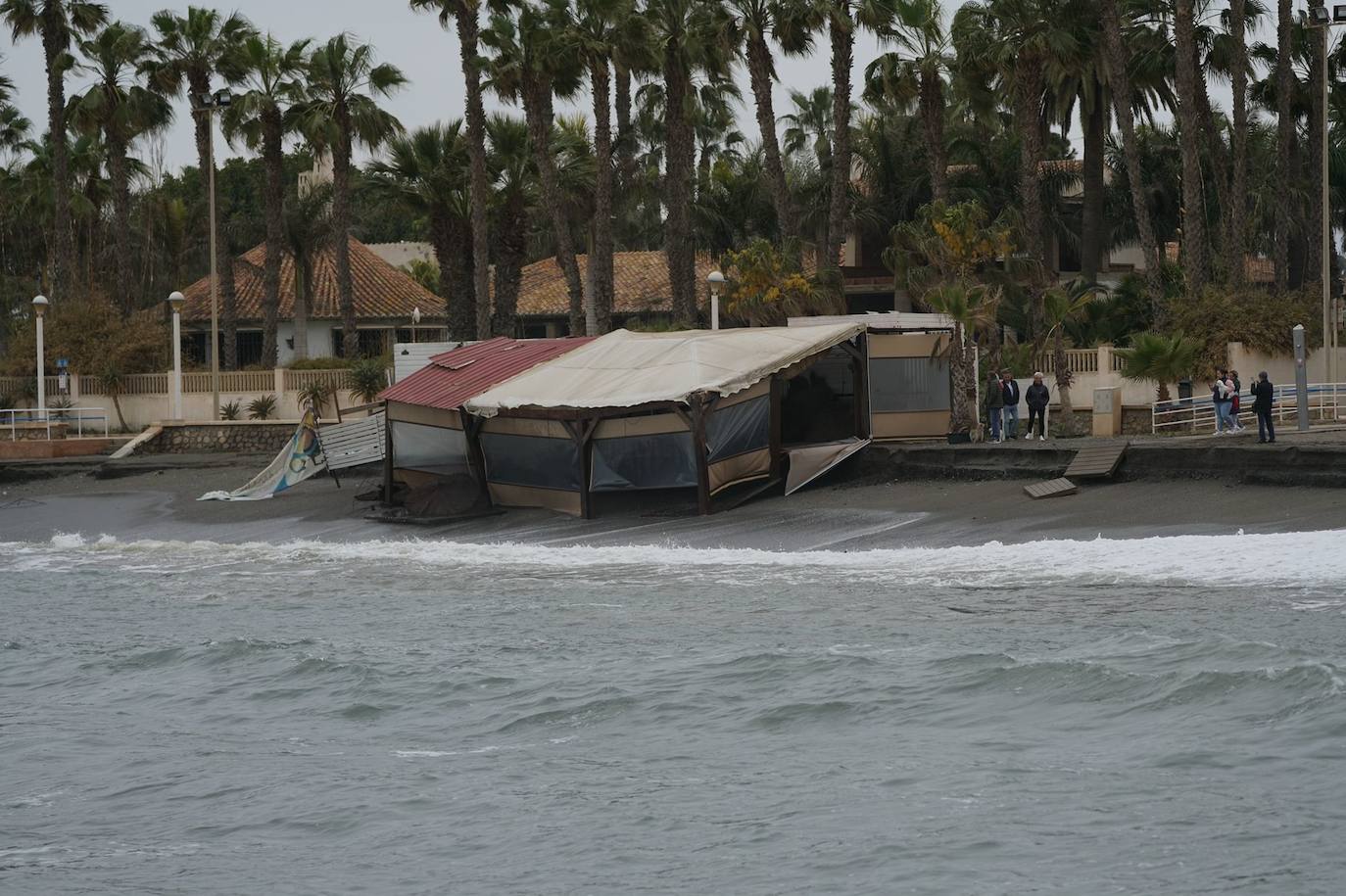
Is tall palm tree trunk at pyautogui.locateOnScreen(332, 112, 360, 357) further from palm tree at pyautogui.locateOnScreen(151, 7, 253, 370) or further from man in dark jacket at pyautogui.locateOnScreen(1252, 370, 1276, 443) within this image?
man in dark jacket at pyautogui.locateOnScreen(1252, 370, 1276, 443)

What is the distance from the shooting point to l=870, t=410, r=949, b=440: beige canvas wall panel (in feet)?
98.8

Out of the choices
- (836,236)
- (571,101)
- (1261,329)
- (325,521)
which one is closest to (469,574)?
(325,521)

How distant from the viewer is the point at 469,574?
75.0 ft

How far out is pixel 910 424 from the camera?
30.2m

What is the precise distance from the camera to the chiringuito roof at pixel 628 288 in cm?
5953

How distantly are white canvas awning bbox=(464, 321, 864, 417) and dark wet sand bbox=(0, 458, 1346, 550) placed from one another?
6.75 feet

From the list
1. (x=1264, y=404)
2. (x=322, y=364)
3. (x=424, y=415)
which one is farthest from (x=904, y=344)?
(x=322, y=364)

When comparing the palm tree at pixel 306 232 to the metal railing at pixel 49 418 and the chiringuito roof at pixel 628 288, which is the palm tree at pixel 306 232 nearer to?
the chiringuito roof at pixel 628 288

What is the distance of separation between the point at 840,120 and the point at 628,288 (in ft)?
48.0

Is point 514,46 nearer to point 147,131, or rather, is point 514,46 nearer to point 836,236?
point 836,236

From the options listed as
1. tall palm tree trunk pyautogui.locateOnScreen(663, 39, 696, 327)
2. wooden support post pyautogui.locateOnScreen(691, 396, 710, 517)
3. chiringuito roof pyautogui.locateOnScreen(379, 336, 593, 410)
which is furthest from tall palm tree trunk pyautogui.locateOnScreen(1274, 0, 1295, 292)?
wooden support post pyautogui.locateOnScreen(691, 396, 710, 517)

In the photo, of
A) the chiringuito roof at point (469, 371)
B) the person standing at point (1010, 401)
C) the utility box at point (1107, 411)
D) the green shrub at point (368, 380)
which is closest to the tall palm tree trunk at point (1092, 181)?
the utility box at point (1107, 411)

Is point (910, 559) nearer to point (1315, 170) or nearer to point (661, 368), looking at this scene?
point (661, 368)

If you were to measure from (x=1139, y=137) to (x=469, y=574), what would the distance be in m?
40.0
